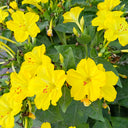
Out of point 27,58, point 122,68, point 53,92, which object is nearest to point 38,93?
point 53,92

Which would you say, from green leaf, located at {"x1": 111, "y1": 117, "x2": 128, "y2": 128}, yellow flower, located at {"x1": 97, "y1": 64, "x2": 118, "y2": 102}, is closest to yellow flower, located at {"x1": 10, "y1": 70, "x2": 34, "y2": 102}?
yellow flower, located at {"x1": 97, "y1": 64, "x2": 118, "y2": 102}

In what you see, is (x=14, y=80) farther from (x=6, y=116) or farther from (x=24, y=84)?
(x=6, y=116)

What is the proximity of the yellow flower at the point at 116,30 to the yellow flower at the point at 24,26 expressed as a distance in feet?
1.10

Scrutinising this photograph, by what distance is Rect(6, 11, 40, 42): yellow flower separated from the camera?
804 mm

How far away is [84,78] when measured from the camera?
68 centimetres

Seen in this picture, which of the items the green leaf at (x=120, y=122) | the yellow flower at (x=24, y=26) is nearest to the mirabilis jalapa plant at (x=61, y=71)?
the yellow flower at (x=24, y=26)

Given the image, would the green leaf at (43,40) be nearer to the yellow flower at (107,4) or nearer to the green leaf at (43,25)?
the green leaf at (43,25)

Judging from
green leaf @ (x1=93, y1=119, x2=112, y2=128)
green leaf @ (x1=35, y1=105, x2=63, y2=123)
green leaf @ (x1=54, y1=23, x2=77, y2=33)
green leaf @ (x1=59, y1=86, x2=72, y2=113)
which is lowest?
green leaf @ (x1=93, y1=119, x2=112, y2=128)

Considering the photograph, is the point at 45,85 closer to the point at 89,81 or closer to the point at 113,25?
the point at 89,81

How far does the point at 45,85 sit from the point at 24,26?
0.37 meters

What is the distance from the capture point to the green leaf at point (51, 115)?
0.75m

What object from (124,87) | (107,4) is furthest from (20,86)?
(124,87)

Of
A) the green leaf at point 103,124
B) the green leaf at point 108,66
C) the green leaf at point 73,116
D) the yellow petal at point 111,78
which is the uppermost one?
the green leaf at point 108,66

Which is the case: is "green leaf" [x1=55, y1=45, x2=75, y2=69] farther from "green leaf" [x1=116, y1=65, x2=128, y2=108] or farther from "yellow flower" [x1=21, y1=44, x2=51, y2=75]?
"green leaf" [x1=116, y1=65, x2=128, y2=108]
